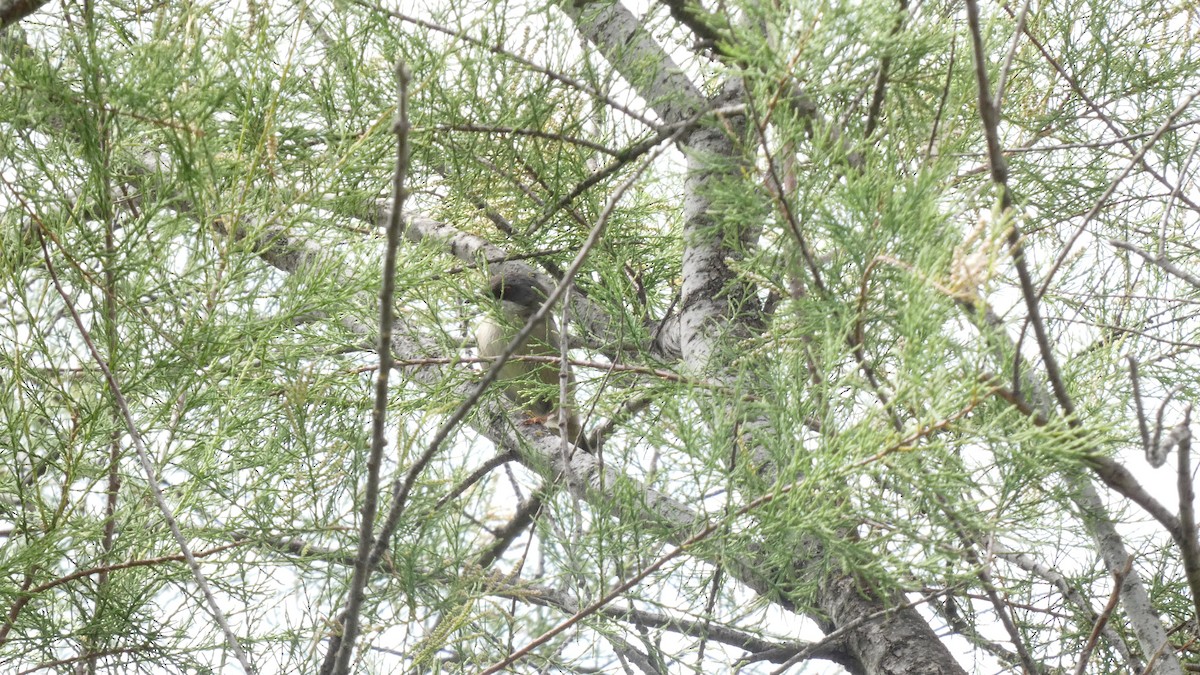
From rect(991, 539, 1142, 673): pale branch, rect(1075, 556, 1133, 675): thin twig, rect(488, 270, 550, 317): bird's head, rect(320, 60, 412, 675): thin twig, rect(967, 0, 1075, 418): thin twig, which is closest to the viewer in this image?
rect(320, 60, 412, 675): thin twig

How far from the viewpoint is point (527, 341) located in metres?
2.17

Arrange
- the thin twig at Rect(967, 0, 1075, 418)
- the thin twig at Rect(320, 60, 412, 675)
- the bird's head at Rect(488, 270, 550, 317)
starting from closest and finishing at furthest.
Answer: the thin twig at Rect(320, 60, 412, 675), the thin twig at Rect(967, 0, 1075, 418), the bird's head at Rect(488, 270, 550, 317)

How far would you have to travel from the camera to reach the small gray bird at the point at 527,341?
1.72 metres

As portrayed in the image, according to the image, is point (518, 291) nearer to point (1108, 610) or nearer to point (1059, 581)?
point (1059, 581)

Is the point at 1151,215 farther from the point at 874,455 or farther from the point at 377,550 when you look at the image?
the point at 377,550

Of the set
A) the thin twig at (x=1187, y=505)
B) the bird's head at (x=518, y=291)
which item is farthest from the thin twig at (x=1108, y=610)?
the bird's head at (x=518, y=291)

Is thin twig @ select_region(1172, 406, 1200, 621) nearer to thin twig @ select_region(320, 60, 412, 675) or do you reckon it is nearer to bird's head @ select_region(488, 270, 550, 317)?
thin twig @ select_region(320, 60, 412, 675)

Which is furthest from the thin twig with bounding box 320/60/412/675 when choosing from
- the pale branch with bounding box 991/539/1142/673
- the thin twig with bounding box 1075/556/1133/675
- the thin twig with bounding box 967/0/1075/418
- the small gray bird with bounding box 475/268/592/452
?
the pale branch with bounding box 991/539/1142/673

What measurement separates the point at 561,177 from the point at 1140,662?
114 cm

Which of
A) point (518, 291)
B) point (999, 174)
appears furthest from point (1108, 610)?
point (518, 291)

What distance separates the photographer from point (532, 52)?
1640 mm

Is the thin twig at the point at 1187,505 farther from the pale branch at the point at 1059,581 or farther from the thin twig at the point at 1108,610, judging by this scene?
the pale branch at the point at 1059,581

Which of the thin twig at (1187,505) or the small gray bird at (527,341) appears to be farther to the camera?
the small gray bird at (527,341)

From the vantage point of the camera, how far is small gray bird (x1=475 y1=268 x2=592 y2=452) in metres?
1.72
